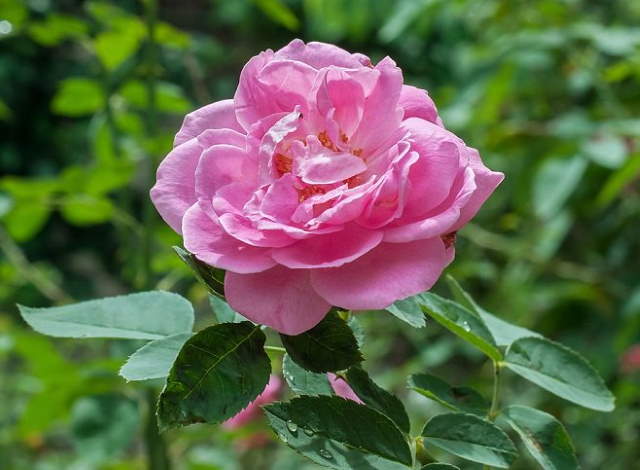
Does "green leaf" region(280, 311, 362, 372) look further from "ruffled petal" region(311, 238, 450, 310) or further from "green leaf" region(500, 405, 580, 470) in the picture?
"green leaf" region(500, 405, 580, 470)

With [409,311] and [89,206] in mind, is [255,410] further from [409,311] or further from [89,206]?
[409,311]

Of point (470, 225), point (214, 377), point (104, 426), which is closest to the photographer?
point (214, 377)

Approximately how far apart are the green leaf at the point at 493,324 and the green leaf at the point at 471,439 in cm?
7

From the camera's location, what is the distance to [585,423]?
1735mm

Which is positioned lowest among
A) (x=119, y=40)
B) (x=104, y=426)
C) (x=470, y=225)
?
(x=470, y=225)

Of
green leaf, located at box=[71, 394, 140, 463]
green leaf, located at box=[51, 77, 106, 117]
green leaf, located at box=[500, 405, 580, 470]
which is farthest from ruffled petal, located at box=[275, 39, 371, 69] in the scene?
green leaf, located at box=[51, 77, 106, 117]

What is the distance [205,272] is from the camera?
0.43 m

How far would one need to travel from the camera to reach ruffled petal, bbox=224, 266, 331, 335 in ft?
1.30

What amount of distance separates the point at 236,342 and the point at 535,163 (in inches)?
51.9

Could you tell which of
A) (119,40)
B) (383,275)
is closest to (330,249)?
(383,275)

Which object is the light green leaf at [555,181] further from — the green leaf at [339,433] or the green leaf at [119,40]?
the green leaf at [339,433]

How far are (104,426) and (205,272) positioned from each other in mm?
796

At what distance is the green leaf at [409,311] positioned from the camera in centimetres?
43

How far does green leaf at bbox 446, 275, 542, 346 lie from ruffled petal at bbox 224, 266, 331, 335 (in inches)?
5.6
